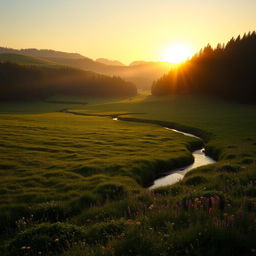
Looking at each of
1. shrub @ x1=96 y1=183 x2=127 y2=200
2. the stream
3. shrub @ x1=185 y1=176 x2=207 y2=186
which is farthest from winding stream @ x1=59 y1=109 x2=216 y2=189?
shrub @ x1=96 y1=183 x2=127 y2=200

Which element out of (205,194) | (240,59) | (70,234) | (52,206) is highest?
(240,59)

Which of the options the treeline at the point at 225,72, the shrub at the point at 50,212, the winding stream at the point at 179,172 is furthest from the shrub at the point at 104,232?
the treeline at the point at 225,72

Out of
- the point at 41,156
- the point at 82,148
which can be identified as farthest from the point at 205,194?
the point at 82,148

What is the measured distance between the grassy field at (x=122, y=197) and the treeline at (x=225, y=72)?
61007 mm

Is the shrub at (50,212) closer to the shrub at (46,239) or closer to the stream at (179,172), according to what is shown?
the shrub at (46,239)

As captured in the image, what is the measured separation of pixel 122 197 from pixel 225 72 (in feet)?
334

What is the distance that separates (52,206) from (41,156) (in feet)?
48.5

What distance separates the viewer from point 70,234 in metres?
9.21

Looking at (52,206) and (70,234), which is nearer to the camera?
(70,234)

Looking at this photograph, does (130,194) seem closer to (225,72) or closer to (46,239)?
(46,239)

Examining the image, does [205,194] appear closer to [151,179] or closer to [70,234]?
[70,234]

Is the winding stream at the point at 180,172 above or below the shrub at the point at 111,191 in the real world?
below

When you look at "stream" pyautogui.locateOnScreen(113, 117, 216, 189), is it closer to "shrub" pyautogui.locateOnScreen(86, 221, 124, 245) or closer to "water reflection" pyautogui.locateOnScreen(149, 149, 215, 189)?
"water reflection" pyautogui.locateOnScreen(149, 149, 215, 189)

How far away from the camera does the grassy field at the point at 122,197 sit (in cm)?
734
